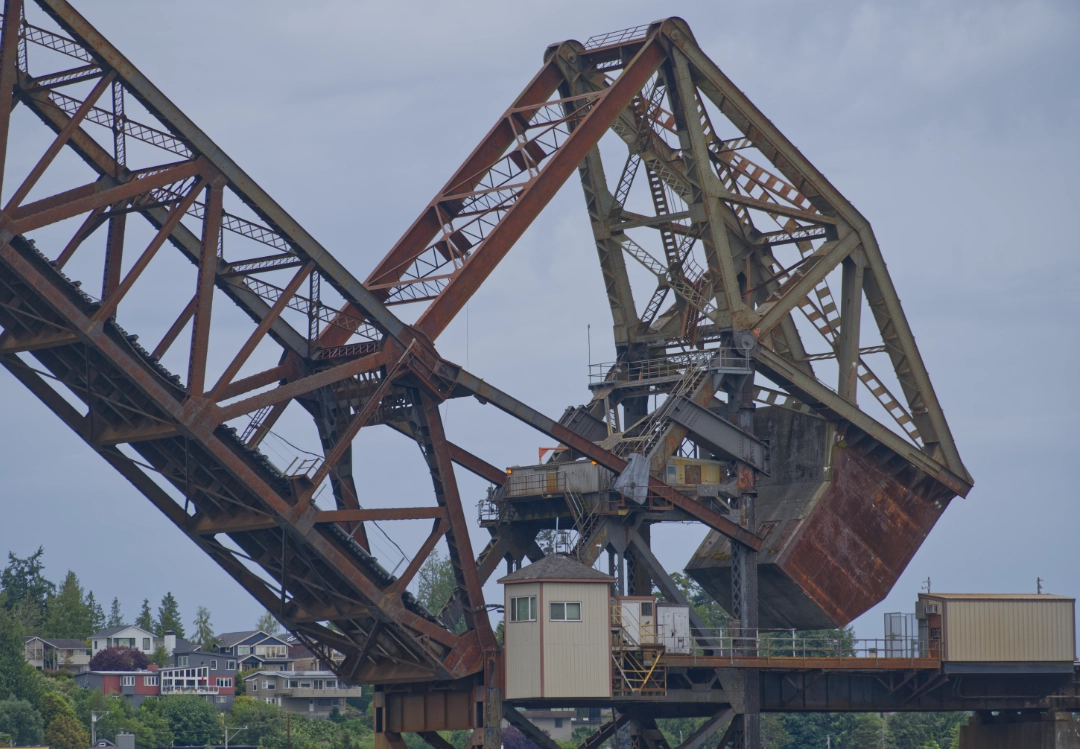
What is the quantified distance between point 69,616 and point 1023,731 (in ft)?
398

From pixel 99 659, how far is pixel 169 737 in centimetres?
3532

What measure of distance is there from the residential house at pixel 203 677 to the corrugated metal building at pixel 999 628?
91536mm

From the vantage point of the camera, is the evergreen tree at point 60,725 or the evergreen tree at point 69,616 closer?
the evergreen tree at point 60,725

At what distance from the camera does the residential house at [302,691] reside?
131125 millimetres

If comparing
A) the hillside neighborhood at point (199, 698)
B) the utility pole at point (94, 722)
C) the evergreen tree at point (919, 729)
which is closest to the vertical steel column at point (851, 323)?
the hillside neighborhood at point (199, 698)

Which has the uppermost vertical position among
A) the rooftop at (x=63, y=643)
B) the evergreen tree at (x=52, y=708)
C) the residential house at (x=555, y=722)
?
the rooftop at (x=63, y=643)

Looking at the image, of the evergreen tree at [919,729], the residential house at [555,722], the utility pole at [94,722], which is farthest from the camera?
the residential house at [555,722]

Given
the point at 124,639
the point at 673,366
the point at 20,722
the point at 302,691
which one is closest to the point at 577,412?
the point at 673,366

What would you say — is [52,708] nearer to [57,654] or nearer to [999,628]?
[57,654]

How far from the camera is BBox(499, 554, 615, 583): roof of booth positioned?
42656 mm

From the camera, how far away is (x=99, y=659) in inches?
5630

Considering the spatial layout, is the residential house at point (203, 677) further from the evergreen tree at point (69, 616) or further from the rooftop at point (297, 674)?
the evergreen tree at point (69, 616)

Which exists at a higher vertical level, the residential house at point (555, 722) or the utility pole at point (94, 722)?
the utility pole at point (94, 722)

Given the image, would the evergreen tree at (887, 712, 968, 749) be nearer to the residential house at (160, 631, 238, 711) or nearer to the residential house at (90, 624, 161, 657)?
the residential house at (160, 631, 238, 711)
